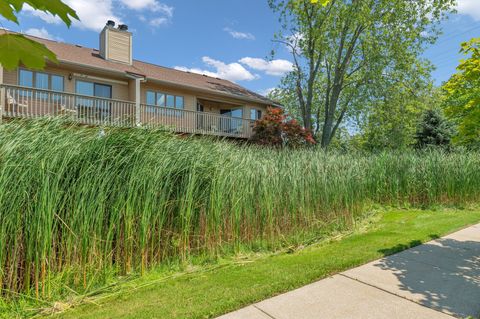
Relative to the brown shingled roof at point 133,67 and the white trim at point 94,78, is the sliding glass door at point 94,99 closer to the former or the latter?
the white trim at point 94,78

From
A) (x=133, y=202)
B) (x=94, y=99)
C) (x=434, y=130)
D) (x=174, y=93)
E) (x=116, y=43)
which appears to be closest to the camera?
(x=133, y=202)

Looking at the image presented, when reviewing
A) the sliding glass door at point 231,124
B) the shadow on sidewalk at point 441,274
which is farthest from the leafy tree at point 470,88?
the sliding glass door at point 231,124

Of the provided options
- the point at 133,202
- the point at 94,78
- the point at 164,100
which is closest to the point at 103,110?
the point at 94,78

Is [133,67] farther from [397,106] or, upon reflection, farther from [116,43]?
[397,106]

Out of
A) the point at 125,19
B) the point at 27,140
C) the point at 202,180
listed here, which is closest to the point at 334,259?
the point at 202,180

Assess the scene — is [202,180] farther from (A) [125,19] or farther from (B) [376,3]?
(B) [376,3]

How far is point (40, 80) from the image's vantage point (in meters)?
13.5

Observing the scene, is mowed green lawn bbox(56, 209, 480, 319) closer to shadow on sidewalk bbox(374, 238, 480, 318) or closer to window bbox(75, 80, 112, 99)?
shadow on sidewalk bbox(374, 238, 480, 318)

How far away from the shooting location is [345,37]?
1959 cm

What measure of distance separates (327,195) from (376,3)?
55.7 feet

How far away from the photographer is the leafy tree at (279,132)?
16.4 m

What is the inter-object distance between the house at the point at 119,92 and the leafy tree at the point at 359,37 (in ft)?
14.9

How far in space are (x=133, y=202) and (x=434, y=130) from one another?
71.4ft

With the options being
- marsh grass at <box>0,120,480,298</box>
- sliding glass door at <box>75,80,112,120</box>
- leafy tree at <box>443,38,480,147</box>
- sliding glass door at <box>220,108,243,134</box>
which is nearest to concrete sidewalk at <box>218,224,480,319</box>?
marsh grass at <box>0,120,480,298</box>
